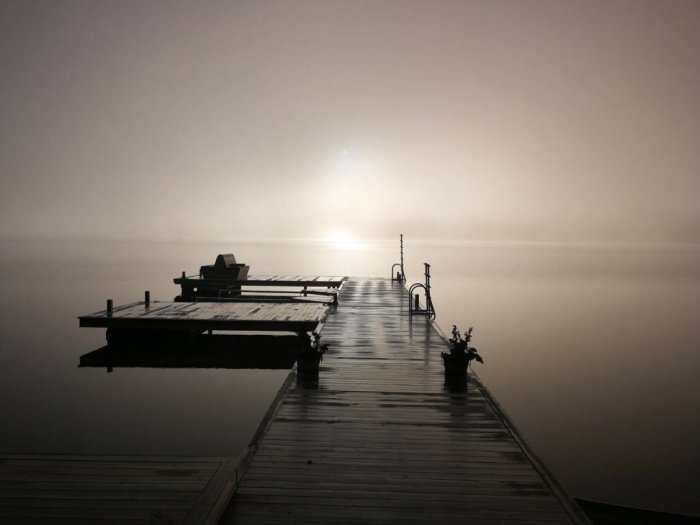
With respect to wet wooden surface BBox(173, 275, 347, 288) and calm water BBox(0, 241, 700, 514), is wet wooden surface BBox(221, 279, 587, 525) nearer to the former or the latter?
calm water BBox(0, 241, 700, 514)

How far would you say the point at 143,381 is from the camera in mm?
15133

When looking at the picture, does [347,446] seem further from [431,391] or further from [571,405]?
[571,405]

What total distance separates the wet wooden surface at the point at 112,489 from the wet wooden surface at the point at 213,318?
30.0 feet

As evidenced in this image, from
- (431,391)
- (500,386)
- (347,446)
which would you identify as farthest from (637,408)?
(347,446)

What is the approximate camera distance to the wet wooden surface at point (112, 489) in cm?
485

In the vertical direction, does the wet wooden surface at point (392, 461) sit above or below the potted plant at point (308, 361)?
below

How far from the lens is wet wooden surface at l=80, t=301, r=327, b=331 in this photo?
51.1 feet

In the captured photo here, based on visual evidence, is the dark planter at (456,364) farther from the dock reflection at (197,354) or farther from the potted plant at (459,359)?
the dock reflection at (197,354)

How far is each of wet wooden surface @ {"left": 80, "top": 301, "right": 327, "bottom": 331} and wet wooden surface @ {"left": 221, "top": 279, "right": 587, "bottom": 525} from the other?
631 cm

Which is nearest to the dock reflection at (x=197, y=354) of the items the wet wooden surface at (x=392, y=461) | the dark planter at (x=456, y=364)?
the wet wooden surface at (x=392, y=461)

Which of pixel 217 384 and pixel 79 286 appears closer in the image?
pixel 217 384

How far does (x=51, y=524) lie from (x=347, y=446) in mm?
3285

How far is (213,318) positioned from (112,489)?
10.6m

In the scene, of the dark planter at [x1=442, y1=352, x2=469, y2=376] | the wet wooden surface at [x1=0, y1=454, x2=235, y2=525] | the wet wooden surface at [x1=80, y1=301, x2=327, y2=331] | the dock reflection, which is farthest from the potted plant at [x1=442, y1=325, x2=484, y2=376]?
the dock reflection
